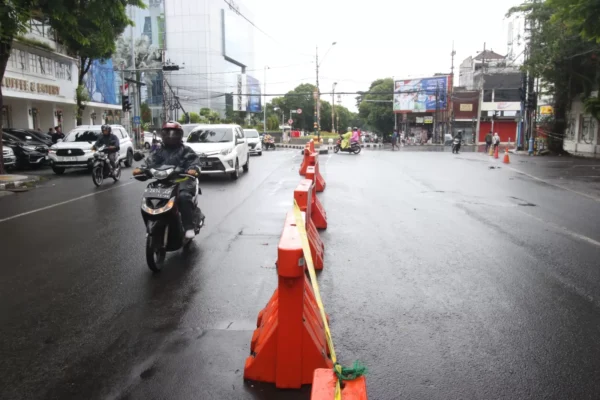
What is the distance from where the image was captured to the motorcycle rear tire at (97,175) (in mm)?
14030

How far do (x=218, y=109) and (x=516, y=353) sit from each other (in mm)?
86429

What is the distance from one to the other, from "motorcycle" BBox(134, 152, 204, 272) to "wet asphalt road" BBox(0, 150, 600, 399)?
28cm

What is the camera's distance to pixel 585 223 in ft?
29.5

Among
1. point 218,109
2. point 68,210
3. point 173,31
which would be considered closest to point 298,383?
point 68,210

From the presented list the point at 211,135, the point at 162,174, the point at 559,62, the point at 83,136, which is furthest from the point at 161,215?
the point at 559,62

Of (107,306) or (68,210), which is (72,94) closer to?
(68,210)

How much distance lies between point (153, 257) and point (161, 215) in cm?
49

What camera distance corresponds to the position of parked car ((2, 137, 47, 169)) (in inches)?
776

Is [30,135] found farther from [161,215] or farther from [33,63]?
[161,215]

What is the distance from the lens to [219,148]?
50.0 feet

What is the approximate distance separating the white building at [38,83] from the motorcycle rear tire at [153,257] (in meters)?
21.8

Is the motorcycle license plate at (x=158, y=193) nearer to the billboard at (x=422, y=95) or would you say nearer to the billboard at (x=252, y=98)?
the billboard at (x=422, y=95)

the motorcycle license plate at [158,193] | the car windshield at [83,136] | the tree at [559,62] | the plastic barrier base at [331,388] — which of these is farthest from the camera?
the tree at [559,62]

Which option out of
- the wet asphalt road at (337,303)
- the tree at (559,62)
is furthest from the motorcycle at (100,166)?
the tree at (559,62)
